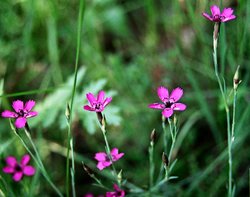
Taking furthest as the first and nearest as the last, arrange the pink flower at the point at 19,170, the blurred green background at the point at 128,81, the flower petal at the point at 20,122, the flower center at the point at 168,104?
1. the blurred green background at the point at 128,81
2. the pink flower at the point at 19,170
3. the flower center at the point at 168,104
4. the flower petal at the point at 20,122

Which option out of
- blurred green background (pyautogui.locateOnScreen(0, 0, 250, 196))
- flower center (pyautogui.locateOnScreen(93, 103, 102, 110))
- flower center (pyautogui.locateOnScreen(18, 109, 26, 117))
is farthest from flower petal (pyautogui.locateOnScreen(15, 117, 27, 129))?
blurred green background (pyautogui.locateOnScreen(0, 0, 250, 196))

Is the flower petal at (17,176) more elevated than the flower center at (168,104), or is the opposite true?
the flower center at (168,104)

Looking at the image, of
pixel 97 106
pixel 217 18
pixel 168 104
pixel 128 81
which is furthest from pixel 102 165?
pixel 128 81

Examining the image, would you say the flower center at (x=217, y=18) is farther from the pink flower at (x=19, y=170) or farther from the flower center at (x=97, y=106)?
the pink flower at (x=19, y=170)

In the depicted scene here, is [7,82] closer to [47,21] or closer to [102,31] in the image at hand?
[47,21]

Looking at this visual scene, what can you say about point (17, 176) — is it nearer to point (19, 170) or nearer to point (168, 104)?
point (19, 170)

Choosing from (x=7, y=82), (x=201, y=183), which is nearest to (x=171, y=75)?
(x=201, y=183)

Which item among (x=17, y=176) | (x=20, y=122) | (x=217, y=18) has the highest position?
(x=217, y=18)

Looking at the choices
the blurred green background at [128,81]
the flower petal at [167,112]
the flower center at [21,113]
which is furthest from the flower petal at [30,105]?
the flower petal at [167,112]

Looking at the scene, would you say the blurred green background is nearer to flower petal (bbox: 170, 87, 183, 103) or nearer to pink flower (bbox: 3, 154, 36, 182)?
pink flower (bbox: 3, 154, 36, 182)
